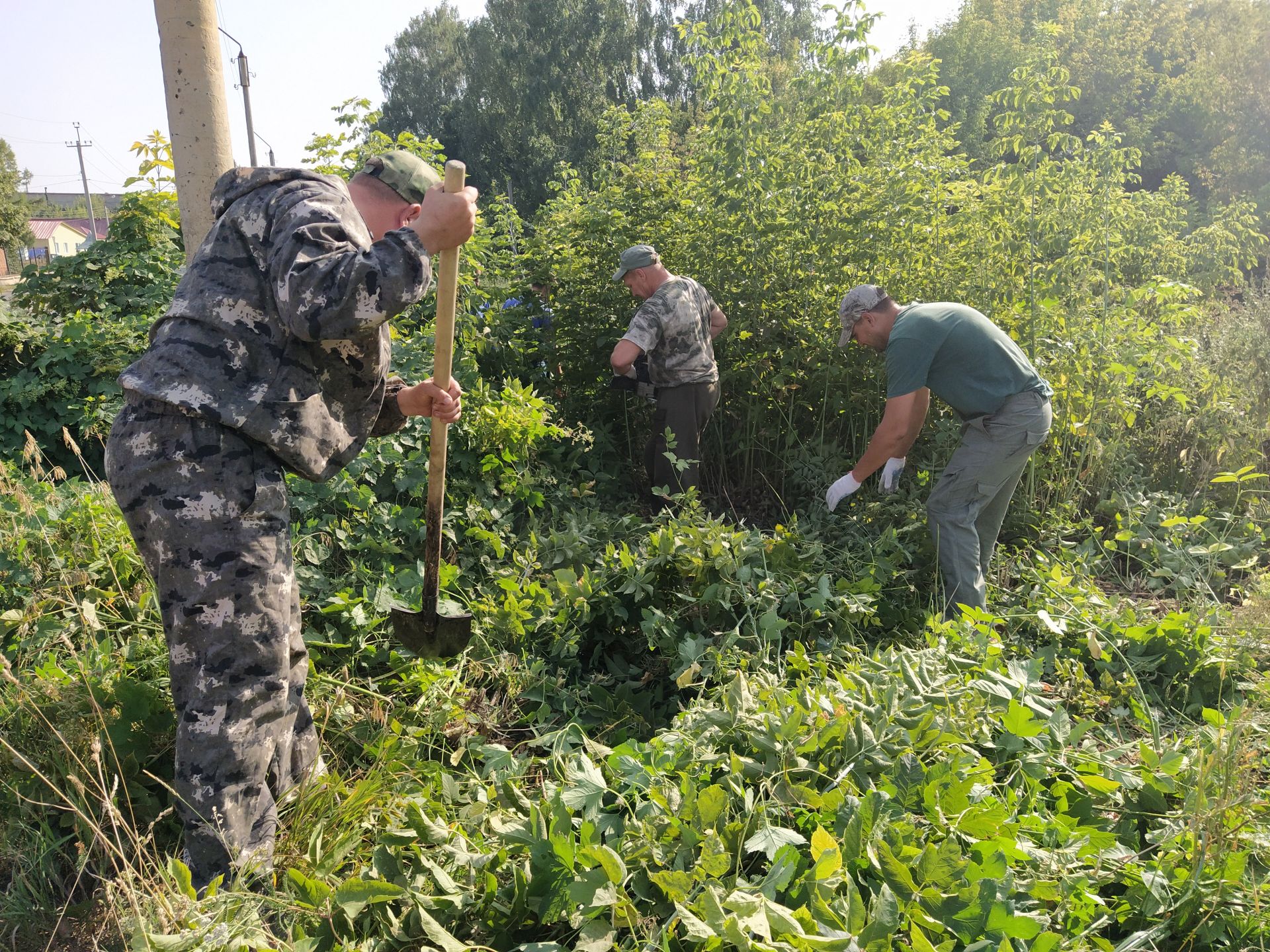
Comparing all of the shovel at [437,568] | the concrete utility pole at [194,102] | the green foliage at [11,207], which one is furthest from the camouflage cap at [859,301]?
the green foliage at [11,207]

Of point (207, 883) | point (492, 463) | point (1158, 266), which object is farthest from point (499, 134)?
point (207, 883)

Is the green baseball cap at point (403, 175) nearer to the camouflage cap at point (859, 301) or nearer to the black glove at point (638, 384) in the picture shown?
the camouflage cap at point (859, 301)

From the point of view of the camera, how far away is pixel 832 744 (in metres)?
1.95

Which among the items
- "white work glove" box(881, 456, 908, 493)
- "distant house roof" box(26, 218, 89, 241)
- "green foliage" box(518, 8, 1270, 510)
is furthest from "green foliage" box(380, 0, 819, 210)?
"distant house roof" box(26, 218, 89, 241)

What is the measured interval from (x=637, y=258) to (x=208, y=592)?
3.44m

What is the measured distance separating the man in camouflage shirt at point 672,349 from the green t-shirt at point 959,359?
1384mm

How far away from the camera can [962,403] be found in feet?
12.7

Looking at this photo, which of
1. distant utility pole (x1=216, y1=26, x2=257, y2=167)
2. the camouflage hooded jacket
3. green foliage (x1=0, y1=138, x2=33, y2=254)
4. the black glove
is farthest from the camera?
green foliage (x1=0, y1=138, x2=33, y2=254)

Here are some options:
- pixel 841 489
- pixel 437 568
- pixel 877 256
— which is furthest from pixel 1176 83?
pixel 437 568

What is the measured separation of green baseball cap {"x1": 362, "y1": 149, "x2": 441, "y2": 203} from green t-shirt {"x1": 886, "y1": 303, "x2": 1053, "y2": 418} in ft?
7.65

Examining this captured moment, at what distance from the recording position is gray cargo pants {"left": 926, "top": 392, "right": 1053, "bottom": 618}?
3.80 metres

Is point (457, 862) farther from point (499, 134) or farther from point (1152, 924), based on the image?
point (499, 134)

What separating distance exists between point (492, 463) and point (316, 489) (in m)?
0.86

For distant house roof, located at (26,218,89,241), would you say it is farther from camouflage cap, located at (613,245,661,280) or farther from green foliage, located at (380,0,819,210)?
camouflage cap, located at (613,245,661,280)
